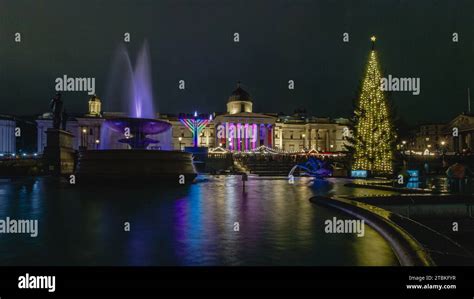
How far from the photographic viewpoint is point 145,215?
8891mm

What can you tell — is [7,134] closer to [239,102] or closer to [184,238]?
[239,102]

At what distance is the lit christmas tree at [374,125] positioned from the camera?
92.3 ft

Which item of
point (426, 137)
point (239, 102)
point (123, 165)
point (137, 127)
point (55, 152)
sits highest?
point (239, 102)

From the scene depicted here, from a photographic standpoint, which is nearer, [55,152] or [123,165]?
[123,165]

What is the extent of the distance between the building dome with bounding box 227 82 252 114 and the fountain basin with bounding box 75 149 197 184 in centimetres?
7793

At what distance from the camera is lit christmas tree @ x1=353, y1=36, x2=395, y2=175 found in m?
28.1

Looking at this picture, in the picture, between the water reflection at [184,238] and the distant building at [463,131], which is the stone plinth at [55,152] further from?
the distant building at [463,131]

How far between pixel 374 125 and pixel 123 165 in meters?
17.9

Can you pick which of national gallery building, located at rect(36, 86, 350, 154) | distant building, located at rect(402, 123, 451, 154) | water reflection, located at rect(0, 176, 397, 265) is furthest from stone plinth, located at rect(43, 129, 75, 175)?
distant building, located at rect(402, 123, 451, 154)

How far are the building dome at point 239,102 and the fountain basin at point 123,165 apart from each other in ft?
256

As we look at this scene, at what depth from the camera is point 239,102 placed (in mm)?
94812

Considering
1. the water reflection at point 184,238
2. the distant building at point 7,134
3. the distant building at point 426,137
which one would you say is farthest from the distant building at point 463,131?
the distant building at point 7,134

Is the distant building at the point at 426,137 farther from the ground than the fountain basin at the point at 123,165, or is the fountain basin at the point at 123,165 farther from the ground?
the distant building at the point at 426,137

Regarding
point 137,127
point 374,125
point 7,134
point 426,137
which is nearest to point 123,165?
point 137,127
